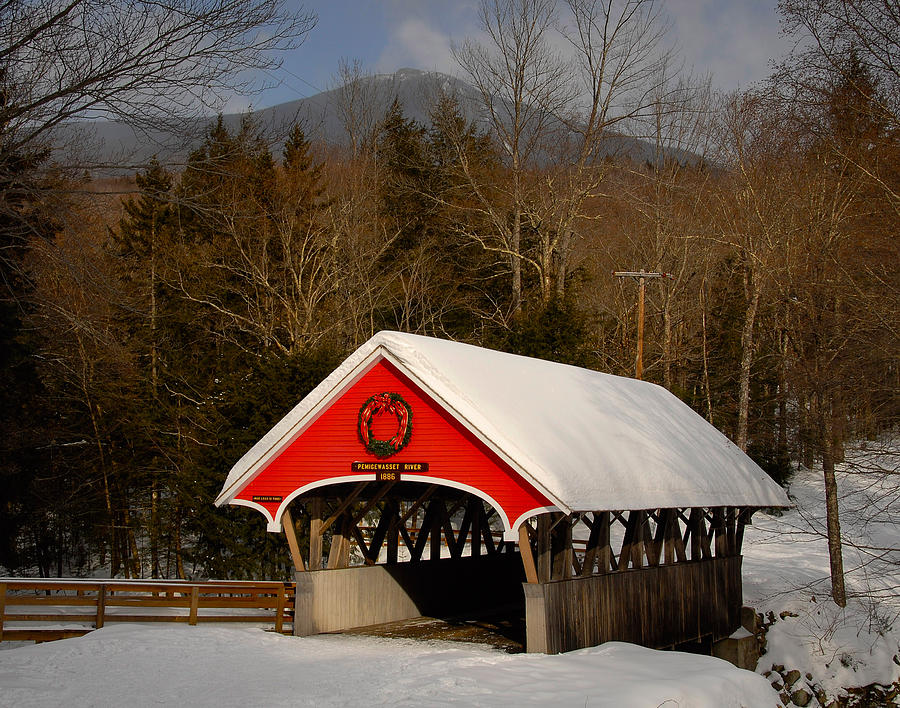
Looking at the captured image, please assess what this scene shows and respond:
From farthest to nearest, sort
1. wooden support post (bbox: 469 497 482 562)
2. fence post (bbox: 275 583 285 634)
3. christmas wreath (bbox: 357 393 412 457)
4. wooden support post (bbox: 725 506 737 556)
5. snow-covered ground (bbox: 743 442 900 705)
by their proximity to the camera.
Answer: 1. wooden support post (bbox: 725 506 737 556)
2. wooden support post (bbox: 469 497 482 562)
3. snow-covered ground (bbox: 743 442 900 705)
4. fence post (bbox: 275 583 285 634)
5. christmas wreath (bbox: 357 393 412 457)

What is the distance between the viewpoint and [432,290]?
118 ft

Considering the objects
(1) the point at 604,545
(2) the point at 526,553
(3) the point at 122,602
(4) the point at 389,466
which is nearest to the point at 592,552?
(1) the point at 604,545

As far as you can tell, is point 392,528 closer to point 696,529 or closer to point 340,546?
point 340,546

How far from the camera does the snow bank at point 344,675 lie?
10008 millimetres

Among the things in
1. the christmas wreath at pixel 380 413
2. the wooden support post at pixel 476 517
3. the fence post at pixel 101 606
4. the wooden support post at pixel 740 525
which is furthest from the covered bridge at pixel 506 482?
the fence post at pixel 101 606

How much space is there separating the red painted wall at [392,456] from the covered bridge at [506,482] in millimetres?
19

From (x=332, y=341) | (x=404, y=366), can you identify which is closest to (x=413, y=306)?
(x=332, y=341)

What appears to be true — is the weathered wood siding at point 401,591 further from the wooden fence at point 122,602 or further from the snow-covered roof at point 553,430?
the snow-covered roof at point 553,430

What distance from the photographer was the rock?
61.6 feet

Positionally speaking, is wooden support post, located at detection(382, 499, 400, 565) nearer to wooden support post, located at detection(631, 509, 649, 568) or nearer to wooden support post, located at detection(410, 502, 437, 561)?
wooden support post, located at detection(410, 502, 437, 561)

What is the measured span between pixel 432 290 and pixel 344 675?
2558 cm

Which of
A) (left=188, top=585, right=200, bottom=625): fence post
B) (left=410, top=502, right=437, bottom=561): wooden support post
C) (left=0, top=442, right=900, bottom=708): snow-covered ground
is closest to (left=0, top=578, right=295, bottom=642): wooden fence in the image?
(left=188, top=585, right=200, bottom=625): fence post

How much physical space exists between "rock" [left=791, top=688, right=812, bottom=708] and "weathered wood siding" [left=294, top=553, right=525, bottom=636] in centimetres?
605

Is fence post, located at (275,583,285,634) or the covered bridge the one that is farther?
fence post, located at (275,583,285,634)
